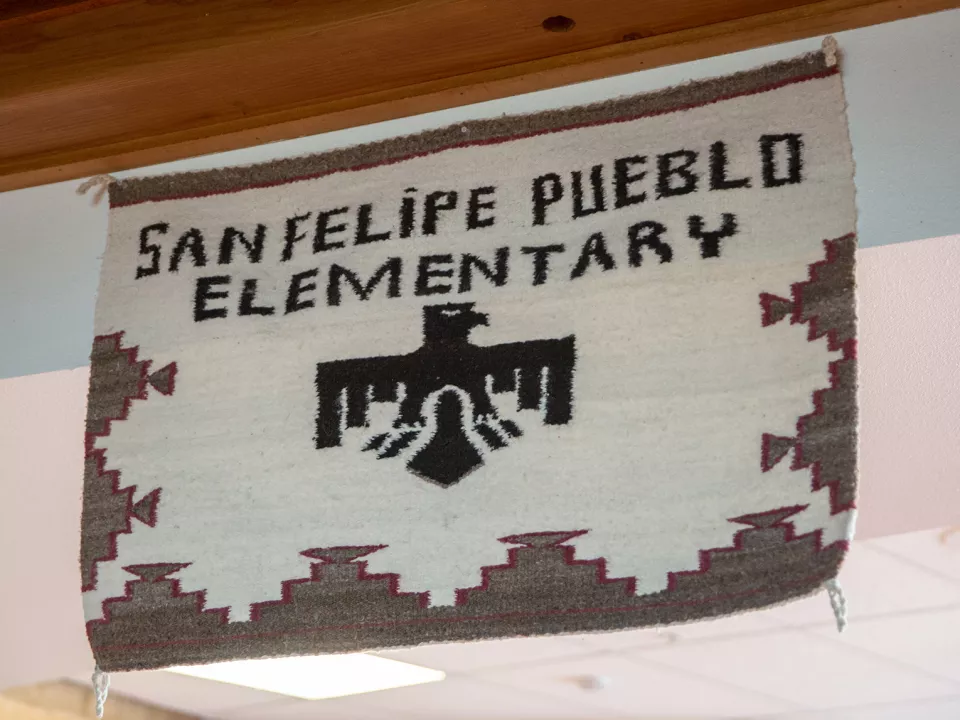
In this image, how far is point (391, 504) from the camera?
1524mm

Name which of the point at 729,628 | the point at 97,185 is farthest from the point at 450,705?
the point at 97,185

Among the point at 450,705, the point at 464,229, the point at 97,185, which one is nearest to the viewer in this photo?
the point at 464,229

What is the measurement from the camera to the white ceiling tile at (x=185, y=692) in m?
4.50

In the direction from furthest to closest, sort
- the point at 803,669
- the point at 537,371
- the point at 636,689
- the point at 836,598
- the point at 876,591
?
the point at 636,689, the point at 803,669, the point at 876,591, the point at 537,371, the point at 836,598

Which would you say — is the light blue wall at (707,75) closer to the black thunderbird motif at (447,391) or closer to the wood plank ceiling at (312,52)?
the wood plank ceiling at (312,52)

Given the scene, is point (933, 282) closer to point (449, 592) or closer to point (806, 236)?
point (806, 236)

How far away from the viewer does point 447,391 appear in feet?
5.10

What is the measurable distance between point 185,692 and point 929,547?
2.92m

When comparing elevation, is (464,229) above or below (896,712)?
above

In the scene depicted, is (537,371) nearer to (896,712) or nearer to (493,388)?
(493,388)

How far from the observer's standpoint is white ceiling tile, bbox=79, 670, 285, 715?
14.8 ft

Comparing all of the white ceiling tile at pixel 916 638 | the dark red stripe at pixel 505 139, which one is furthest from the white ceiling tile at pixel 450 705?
the dark red stripe at pixel 505 139

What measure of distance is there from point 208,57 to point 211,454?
59 cm

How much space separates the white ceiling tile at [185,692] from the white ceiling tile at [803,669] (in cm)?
164
